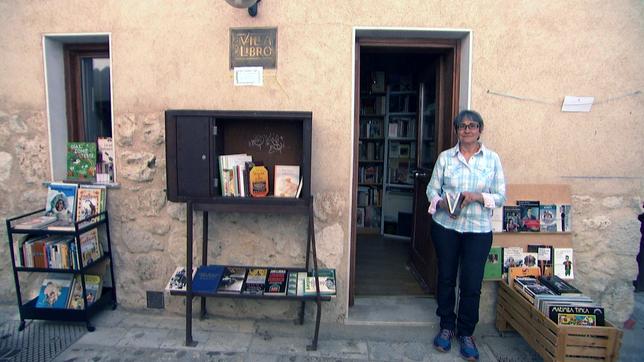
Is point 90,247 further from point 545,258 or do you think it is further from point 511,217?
point 545,258

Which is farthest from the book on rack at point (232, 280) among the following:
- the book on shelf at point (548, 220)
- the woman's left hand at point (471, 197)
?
the book on shelf at point (548, 220)

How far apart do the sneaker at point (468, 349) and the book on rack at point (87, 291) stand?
2.90m

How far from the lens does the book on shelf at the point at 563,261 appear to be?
8.84 ft

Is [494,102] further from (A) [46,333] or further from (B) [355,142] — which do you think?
(A) [46,333]

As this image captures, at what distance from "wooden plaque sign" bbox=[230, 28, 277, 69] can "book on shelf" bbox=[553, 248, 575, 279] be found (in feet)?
8.94

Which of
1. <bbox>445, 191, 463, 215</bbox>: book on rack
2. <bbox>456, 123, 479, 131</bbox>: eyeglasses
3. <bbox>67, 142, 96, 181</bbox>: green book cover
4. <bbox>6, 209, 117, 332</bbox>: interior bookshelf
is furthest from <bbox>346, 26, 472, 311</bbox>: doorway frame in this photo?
<bbox>67, 142, 96, 181</bbox>: green book cover

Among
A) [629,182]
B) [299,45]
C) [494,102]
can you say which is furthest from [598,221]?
[299,45]

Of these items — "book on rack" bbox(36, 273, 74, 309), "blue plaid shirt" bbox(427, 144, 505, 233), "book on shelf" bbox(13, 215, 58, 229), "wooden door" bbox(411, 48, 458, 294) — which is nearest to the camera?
A: "blue plaid shirt" bbox(427, 144, 505, 233)

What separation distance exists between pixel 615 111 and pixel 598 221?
89cm

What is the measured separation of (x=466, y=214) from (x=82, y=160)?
126 inches

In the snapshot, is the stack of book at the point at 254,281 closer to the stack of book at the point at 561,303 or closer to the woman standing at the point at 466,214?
the woman standing at the point at 466,214

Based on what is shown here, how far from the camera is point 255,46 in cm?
264

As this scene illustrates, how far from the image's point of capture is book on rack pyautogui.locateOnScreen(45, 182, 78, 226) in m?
2.76

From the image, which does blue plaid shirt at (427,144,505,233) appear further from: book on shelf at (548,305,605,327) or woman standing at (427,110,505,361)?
book on shelf at (548,305,605,327)
